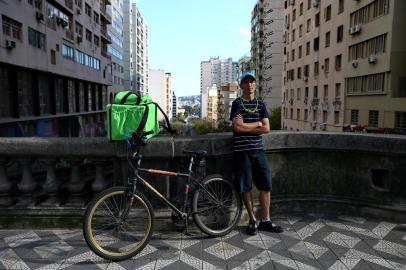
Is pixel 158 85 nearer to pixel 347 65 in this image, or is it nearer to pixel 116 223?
pixel 347 65

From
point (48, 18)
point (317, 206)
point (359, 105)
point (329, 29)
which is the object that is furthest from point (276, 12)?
point (317, 206)

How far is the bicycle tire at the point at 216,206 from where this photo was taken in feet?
14.7

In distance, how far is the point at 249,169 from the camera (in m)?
4.55

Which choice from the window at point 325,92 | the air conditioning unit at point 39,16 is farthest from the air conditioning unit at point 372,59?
the air conditioning unit at point 39,16

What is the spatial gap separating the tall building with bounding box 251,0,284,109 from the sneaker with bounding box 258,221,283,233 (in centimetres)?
7486

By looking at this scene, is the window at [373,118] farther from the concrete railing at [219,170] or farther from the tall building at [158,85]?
the tall building at [158,85]

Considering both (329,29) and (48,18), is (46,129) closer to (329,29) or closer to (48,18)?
(48,18)

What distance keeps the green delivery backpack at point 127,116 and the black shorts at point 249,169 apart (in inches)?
45.1

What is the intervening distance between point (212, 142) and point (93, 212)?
1.75m

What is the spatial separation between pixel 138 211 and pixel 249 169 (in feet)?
4.89

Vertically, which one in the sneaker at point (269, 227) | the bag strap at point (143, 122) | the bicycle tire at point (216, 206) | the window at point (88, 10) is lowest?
the sneaker at point (269, 227)

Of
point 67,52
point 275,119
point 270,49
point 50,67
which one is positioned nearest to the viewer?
point 50,67

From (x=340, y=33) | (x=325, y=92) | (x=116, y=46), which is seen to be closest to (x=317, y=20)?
(x=340, y=33)

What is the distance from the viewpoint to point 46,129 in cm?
3114
